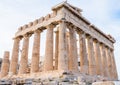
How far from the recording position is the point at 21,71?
26.5 m

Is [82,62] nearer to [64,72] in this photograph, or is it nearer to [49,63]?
[49,63]

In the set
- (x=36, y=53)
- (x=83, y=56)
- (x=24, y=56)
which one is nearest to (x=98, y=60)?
(x=83, y=56)

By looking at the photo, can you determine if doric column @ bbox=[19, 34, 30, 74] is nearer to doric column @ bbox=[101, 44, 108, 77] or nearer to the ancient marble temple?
the ancient marble temple

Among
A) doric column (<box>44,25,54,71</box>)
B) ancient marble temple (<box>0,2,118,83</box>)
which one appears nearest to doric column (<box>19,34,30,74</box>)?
ancient marble temple (<box>0,2,118,83</box>)

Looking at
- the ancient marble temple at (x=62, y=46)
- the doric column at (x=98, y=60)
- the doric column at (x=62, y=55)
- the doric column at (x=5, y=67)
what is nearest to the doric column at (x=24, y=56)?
the ancient marble temple at (x=62, y=46)

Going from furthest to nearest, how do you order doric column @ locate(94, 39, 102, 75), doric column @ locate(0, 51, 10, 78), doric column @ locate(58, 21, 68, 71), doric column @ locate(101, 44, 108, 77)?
doric column @ locate(101, 44, 108, 77) < doric column @ locate(0, 51, 10, 78) < doric column @ locate(94, 39, 102, 75) < doric column @ locate(58, 21, 68, 71)

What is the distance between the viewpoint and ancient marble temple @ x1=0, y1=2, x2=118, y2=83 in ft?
72.3

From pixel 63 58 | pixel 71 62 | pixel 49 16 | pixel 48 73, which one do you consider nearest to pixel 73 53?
pixel 71 62

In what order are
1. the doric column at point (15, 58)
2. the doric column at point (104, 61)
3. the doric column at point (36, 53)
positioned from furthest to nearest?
the doric column at point (104, 61) → the doric column at point (15, 58) → the doric column at point (36, 53)

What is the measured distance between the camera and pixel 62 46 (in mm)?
21109

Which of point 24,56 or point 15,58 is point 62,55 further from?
point 15,58

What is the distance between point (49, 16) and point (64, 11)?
3111mm

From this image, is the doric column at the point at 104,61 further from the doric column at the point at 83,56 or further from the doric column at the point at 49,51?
the doric column at the point at 49,51

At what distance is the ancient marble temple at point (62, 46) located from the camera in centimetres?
2203
